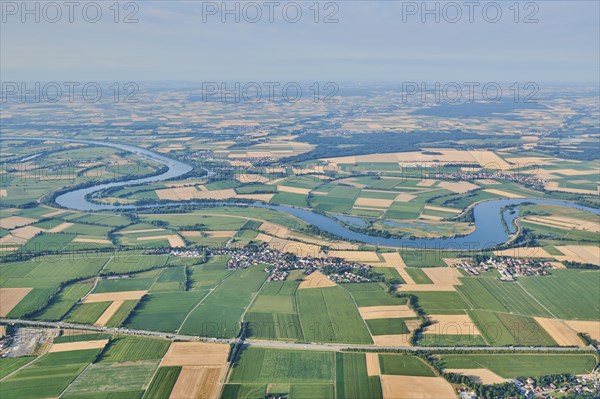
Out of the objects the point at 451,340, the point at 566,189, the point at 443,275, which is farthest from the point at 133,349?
the point at 566,189

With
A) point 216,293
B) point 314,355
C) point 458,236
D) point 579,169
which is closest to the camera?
point 314,355

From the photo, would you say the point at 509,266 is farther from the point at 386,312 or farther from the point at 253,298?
the point at 253,298

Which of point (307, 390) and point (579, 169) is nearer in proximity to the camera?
point (307, 390)

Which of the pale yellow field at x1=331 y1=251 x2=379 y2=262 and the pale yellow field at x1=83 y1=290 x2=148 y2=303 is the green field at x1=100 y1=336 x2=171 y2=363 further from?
the pale yellow field at x1=331 y1=251 x2=379 y2=262

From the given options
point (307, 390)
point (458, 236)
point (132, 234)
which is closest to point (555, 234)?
point (458, 236)

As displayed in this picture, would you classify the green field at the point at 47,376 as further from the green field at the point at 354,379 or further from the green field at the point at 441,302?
the green field at the point at 441,302

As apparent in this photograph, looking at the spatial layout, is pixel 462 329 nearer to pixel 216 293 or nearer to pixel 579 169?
pixel 216 293

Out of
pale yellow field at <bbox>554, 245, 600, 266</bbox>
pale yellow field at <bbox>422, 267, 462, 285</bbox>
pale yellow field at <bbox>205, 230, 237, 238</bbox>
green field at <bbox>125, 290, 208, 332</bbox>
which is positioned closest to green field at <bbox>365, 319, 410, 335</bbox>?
pale yellow field at <bbox>422, 267, 462, 285</bbox>
